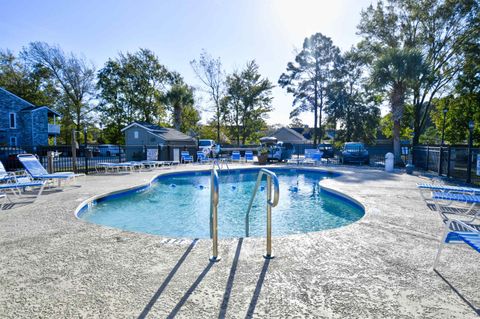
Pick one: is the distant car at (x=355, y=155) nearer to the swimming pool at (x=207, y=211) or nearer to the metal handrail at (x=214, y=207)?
the swimming pool at (x=207, y=211)

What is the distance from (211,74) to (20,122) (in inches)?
839

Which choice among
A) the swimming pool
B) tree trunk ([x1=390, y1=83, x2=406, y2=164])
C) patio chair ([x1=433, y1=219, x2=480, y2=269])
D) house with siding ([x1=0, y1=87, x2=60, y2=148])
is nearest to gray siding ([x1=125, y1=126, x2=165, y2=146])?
house with siding ([x1=0, y1=87, x2=60, y2=148])

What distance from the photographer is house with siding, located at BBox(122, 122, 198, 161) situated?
62.3 ft

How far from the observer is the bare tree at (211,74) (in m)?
32.9

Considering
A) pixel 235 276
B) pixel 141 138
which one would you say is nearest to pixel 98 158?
pixel 141 138

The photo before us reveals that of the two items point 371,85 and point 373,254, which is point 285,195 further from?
point 371,85

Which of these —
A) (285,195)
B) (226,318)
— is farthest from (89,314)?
(285,195)

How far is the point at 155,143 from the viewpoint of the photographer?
22234 mm

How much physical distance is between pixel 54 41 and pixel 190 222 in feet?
116

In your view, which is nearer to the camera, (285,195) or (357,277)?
(357,277)

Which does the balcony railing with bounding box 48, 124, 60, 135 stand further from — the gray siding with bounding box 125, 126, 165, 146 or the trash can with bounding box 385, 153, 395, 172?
the trash can with bounding box 385, 153, 395, 172

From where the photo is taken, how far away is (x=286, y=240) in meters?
3.72

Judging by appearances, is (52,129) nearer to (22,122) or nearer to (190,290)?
(22,122)

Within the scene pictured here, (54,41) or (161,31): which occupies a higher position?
(54,41)
